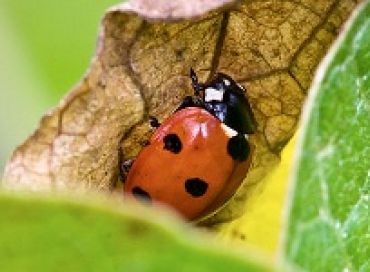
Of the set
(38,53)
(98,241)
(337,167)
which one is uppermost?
(38,53)

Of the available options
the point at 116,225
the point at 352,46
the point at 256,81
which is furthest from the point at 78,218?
the point at 256,81

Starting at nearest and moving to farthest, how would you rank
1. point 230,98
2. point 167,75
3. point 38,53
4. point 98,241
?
point 98,241 < point 167,75 < point 230,98 < point 38,53

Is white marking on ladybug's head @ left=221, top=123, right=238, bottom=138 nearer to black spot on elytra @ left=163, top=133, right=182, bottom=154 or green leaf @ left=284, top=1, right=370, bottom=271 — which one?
black spot on elytra @ left=163, top=133, right=182, bottom=154

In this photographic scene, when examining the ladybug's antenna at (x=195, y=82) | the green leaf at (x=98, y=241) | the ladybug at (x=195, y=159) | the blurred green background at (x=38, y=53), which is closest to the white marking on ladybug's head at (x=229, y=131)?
the ladybug at (x=195, y=159)

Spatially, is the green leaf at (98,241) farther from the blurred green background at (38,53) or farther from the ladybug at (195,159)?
the blurred green background at (38,53)

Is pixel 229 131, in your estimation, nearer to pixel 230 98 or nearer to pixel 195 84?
pixel 230 98

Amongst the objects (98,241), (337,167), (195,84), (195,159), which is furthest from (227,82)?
(98,241)
